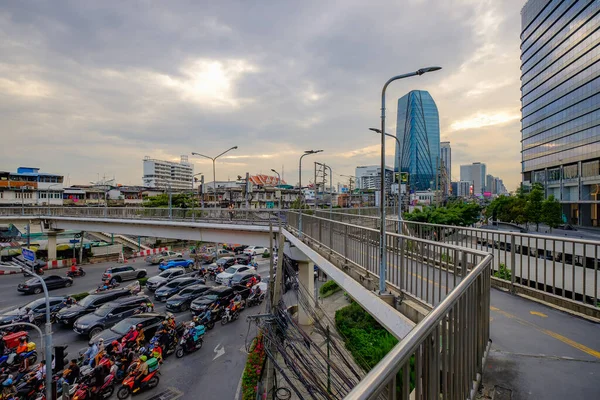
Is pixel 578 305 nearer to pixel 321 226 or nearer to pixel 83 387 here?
pixel 321 226

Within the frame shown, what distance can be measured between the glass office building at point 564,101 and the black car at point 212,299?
156 ft

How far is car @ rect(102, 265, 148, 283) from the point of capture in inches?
1113

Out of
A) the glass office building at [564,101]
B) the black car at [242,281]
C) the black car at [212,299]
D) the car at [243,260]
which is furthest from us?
the glass office building at [564,101]

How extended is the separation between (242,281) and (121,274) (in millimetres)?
11653

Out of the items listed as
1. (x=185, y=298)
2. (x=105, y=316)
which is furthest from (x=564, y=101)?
(x=105, y=316)

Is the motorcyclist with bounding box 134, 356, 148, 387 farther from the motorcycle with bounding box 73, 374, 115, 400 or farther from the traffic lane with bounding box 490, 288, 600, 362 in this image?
the traffic lane with bounding box 490, 288, 600, 362

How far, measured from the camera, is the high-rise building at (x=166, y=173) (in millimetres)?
145250

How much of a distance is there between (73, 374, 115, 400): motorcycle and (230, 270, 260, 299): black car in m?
12.4

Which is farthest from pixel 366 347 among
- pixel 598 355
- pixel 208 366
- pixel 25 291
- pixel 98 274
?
pixel 98 274

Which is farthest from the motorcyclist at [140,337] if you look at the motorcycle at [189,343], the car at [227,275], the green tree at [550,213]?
the green tree at [550,213]

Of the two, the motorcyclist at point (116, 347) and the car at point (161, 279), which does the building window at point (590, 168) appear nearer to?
the car at point (161, 279)

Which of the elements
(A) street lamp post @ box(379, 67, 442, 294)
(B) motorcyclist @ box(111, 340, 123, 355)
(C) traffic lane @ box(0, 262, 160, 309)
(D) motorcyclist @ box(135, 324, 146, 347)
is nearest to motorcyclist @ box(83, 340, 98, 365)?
(B) motorcyclist @ box(111, 340, 123, 355)

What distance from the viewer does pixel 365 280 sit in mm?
7039

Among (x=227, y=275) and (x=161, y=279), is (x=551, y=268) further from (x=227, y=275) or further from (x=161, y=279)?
(x=161, y=279)
